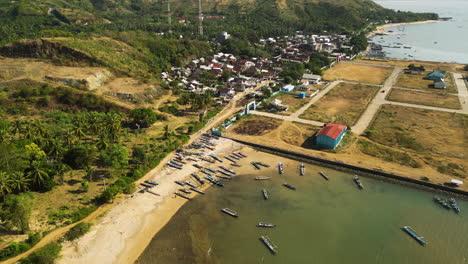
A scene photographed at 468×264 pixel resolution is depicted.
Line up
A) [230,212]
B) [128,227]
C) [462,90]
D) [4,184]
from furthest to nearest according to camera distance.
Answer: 1. [462,90]
2. [230,212]
3. [128,227]
4. [4,184]

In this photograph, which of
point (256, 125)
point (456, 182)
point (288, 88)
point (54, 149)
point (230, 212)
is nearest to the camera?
point (230, 212)

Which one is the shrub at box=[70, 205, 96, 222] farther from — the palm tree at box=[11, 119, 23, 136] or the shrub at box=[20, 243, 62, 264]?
the palm tree at box=[11, 119, 23, 136]

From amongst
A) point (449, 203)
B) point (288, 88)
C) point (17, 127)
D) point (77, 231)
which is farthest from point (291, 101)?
point (17, 127)

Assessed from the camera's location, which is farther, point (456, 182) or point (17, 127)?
point (17, 127)

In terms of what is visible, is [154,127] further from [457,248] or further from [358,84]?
[358,84]

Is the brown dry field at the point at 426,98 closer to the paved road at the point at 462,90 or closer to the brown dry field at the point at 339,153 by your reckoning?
the paved road at the point at 462,90

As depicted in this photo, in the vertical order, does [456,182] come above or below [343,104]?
below

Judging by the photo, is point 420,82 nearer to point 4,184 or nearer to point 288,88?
point 288,88
